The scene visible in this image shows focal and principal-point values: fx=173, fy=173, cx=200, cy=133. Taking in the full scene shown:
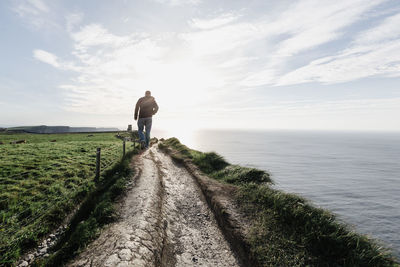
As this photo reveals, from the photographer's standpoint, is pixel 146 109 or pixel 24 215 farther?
pixel 146 109

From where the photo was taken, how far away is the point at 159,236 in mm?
5160

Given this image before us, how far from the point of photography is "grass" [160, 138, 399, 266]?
4.20 m

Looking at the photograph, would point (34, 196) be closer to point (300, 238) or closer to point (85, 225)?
point (85, 225)

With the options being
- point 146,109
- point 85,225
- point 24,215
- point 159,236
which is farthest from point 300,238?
point 146,109

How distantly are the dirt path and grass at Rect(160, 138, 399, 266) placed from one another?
1047 millimetres

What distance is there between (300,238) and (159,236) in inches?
160

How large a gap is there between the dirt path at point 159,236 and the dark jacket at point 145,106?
747 cm

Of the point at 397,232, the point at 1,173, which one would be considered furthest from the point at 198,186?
the point at 397,232

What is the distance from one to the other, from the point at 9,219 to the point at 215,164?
11.1 m

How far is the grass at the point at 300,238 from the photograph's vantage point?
4.20 meters

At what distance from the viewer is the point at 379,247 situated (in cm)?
441

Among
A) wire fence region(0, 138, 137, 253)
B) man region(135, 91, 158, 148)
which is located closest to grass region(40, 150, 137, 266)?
wire fence region(0, 138, 137, 253)

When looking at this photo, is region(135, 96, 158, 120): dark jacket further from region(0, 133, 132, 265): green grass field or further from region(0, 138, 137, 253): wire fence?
region(0, 138, 137, 253): wire fence

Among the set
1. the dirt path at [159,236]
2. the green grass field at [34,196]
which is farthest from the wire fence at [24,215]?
the dirt path at [159,236]
